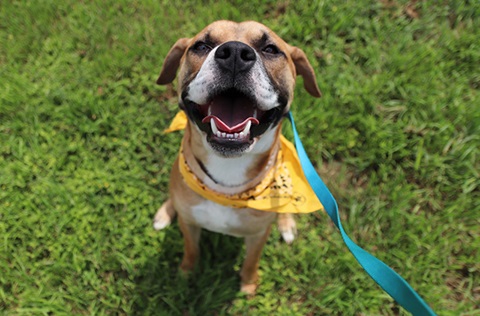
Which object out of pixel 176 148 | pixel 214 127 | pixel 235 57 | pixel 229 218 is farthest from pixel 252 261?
pixel 235 57

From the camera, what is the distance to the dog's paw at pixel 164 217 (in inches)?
133

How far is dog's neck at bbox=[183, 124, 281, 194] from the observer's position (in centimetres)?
239

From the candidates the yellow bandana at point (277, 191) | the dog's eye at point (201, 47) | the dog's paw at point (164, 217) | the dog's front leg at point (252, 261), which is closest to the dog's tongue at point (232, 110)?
the dog's eye at point (201, 47)

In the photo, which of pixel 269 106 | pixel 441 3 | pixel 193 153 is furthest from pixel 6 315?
pixel 441 3

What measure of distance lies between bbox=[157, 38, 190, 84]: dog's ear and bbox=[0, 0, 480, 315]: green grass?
40.5 inches

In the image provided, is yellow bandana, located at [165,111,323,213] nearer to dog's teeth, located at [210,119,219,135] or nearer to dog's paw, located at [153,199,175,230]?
dog's teeth, located at [210,119,219,135]

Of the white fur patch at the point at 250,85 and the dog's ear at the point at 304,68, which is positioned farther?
the dog's ear at the point at 304,68

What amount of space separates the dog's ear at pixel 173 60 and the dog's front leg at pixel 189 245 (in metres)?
1.02

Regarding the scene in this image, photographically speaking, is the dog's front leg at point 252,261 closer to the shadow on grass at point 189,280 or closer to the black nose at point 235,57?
the shadow on grass at point 189,280

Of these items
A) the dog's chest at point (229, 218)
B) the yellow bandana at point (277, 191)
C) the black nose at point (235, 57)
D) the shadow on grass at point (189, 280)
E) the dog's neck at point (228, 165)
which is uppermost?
the black nose at point (235, 57)

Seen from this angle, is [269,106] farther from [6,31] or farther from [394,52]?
[6,31]

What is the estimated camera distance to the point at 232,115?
A: 7.09ft

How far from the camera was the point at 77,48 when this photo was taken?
4.16 meters

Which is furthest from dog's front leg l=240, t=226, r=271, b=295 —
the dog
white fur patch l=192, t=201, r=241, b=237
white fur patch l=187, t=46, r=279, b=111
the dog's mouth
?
white fur patch l=187, t=46, r=279, b=111
